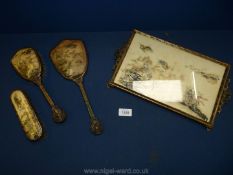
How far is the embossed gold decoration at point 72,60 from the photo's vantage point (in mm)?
2494

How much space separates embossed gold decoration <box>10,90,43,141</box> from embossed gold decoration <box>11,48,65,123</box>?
0.17 meters

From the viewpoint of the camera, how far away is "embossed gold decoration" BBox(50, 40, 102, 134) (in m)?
2.49

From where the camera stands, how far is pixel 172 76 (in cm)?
242

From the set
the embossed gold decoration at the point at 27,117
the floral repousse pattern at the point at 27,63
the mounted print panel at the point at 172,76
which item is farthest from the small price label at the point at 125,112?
the floral repousse pattern at the point at 27,63

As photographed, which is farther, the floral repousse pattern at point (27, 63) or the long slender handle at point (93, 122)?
the floral repousse pattern at point (27, 63)

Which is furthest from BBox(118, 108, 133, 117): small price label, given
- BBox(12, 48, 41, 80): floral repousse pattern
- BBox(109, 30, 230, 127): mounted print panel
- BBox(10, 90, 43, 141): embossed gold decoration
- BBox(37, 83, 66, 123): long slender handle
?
BBox(12, 48, 41, 80): floral repousse pattern

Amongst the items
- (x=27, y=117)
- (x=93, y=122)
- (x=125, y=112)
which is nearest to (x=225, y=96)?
(x=125, y=112)

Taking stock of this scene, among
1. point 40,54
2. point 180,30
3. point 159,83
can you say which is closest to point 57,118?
point 40,54

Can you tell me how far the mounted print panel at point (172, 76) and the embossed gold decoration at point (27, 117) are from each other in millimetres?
724

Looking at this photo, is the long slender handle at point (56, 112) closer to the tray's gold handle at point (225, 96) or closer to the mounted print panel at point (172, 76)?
the mounted print panel at point (172, 76)

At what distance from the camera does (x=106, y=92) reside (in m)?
2.47

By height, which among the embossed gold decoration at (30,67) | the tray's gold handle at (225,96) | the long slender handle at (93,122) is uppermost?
the embossed gold decoration at (30,67)

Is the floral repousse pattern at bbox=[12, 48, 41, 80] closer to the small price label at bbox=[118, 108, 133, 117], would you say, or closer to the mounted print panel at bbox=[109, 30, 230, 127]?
the mounted print panel at bbox=[109, 30, 230, 127]

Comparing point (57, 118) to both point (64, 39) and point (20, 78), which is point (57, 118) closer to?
point (20, 78)
